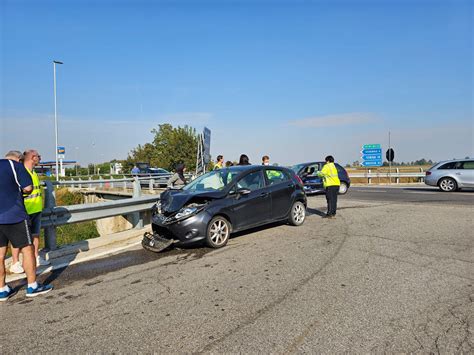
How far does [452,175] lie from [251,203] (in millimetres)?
13401

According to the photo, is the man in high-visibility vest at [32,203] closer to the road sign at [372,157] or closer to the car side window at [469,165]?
the car side window at [469,165]

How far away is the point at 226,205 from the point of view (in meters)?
6.48

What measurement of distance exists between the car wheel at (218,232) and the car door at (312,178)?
32.1 ft

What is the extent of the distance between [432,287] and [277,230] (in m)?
3.88

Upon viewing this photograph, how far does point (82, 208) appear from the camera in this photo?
21.7 ft

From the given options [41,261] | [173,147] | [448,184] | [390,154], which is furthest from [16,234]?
[173,147]

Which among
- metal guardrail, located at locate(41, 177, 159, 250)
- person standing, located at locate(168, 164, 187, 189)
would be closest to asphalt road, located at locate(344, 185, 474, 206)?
person standing, located at locate(168, 164, 187, 189)

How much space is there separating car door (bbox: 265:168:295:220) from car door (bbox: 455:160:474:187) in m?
11.8

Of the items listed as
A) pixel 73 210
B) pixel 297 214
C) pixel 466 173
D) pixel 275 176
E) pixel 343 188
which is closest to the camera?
pixel 73 210

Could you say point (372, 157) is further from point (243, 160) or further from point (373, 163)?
point (243, 160)

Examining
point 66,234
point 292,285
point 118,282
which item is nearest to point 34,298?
point 118,282

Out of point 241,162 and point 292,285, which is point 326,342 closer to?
point 292,285

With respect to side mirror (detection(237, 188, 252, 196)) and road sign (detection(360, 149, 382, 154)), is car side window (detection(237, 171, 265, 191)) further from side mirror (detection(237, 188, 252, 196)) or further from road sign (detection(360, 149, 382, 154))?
road sign (detection(360, 149, 382, 154))

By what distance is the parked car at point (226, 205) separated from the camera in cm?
601
